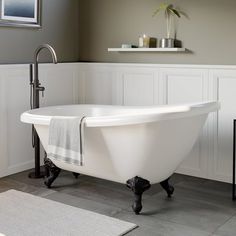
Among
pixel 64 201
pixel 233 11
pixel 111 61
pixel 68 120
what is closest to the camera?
pixel 68 120

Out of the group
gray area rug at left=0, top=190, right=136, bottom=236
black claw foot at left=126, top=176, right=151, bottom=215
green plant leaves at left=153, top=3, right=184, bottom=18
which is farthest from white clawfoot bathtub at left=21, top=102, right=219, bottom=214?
green plant leaves at left=153, top=3, right=184, bottom=18

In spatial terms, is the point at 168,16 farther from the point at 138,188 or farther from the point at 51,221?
the point at 51,221

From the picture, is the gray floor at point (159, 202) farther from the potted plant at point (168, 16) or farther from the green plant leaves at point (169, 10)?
the green plant leaves at point (169, 10)

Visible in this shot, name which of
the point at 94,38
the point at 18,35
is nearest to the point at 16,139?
the point at 18,35

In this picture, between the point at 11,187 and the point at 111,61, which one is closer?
the point at 11,187

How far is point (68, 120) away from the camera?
324 cm

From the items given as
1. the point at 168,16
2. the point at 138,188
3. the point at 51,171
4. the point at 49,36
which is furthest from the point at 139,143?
the point at 49,36

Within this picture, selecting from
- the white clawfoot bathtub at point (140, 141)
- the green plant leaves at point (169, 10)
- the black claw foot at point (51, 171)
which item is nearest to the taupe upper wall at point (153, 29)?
the green plant leaves at point (169, 10)

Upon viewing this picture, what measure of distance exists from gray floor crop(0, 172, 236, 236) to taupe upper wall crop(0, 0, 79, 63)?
3.83 ft

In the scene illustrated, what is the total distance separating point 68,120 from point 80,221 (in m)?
0.73

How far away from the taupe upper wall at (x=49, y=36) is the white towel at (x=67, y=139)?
1.14m

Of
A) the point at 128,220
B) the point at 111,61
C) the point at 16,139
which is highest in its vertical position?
the point at 111,61

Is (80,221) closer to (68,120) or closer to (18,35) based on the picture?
(68,120)

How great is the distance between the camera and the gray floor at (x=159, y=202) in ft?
9.71
